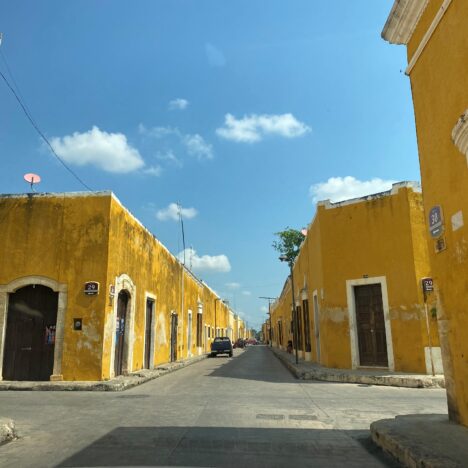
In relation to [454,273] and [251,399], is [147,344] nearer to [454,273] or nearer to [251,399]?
[251,399]

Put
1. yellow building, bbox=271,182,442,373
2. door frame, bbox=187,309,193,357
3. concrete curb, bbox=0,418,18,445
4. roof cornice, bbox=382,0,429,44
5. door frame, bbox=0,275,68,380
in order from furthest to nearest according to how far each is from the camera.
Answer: door frame, bbox=187,309,193,357 → yellow building, bbox=271,182,442,373 → door frame, bbox=0,275,68,380 → roof cornice, bbox=382,0,429,44 → concrete curb, bbox=0,418,18,445

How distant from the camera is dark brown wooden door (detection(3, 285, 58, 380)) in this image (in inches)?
564

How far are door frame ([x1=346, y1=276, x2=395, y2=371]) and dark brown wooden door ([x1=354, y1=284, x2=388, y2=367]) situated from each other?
0.15 meters

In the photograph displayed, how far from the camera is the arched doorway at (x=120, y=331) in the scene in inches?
631

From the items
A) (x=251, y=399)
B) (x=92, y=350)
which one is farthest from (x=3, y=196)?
(x=251, y=399)

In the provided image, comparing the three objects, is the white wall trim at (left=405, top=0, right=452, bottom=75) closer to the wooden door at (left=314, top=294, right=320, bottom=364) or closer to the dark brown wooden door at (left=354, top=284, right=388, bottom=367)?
the dark brown wooden door at (left=354, top=284, right=388, bottom=367)

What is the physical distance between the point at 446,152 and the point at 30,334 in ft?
43.0

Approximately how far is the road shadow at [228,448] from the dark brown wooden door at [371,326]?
356 inches

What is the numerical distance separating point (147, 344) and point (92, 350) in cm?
660

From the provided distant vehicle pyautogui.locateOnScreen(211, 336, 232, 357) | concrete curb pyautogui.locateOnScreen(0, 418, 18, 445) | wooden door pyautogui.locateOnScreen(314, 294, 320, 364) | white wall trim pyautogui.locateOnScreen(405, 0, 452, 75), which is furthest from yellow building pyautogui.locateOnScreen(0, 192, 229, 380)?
distant vehicle pyautogui.locateOnScreen(211, 336, 232, 357)

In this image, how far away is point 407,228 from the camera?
15.2m

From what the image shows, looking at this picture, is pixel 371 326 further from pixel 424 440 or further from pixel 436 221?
pixel 424 440

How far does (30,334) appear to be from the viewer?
14562 millimetres

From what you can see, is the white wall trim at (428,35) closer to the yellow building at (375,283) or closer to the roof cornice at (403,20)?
the roof cornice at (403,20)
